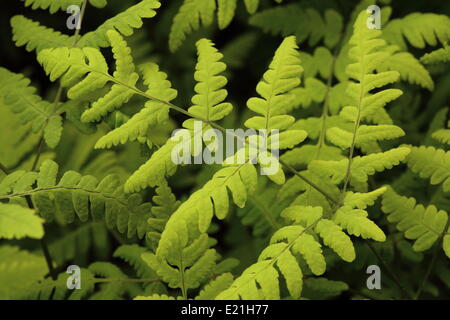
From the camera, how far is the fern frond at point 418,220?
161 centimetres

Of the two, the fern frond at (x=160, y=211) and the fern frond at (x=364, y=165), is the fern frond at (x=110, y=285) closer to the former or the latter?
the fern frond at (x=160, y=211)

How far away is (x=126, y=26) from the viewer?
162 centimetres

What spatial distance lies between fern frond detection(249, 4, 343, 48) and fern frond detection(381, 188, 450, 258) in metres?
0.80

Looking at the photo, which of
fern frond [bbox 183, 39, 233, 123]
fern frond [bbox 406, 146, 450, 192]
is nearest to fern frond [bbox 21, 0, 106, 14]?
fern frond [bbox 183, 39, 233, 123]

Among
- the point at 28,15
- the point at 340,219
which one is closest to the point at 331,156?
the point at 340,219

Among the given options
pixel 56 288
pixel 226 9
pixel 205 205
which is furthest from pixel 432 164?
pixel 56 288

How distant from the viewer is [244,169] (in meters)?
1.45

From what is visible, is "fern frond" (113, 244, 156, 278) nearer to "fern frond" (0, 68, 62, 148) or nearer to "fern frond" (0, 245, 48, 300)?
"fern frond" (0, 245, 48, 300)

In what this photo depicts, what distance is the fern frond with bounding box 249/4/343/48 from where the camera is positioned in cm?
217

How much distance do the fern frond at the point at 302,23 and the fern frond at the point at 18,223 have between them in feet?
4.11

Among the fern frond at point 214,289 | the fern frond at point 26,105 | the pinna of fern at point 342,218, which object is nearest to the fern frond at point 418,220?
the pinna of fern at point 342,218

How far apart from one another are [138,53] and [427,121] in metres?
1.46

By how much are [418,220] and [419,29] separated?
75 centimetres
